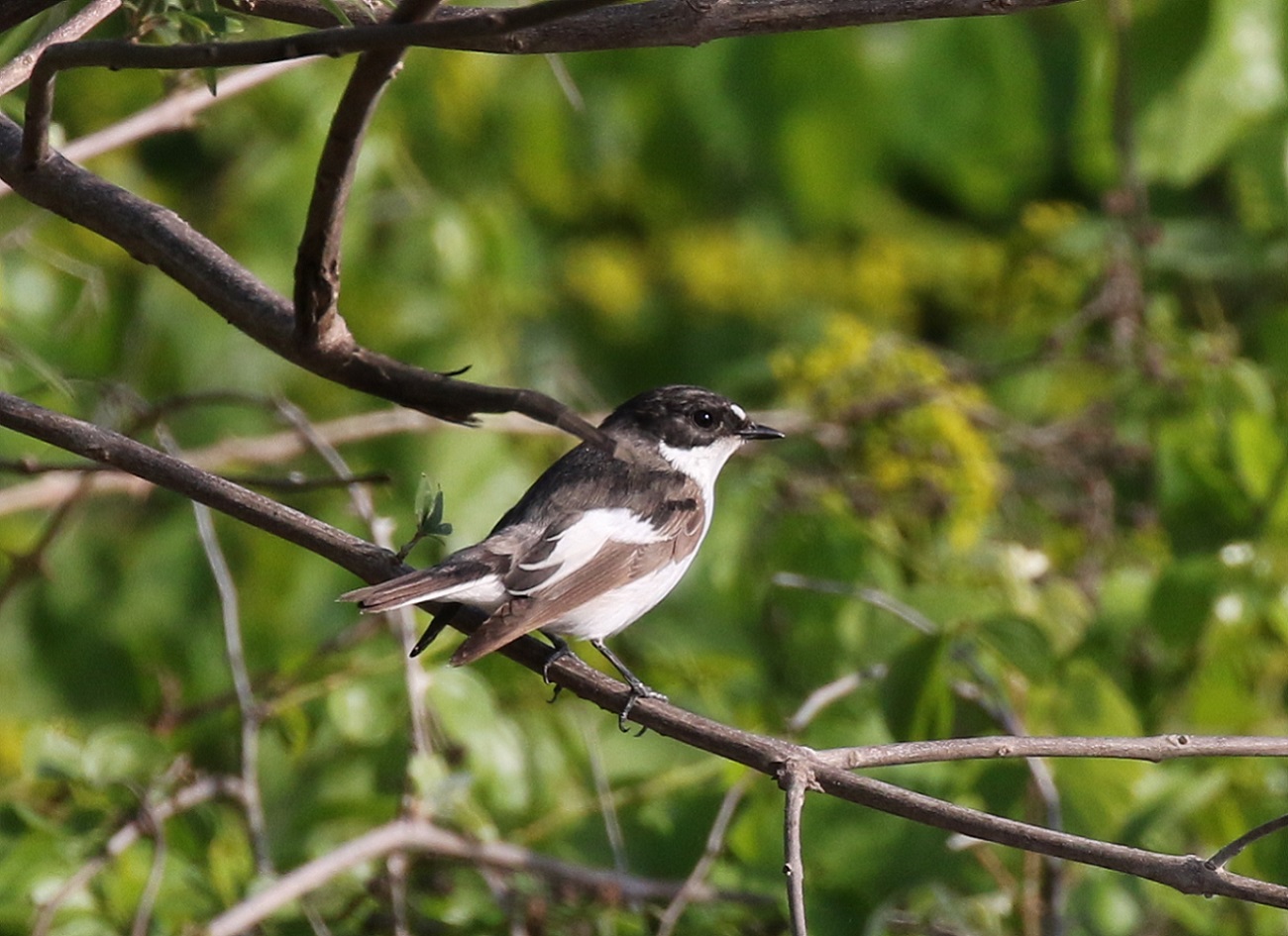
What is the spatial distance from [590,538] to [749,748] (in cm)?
122

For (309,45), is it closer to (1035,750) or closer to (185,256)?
(185,256)

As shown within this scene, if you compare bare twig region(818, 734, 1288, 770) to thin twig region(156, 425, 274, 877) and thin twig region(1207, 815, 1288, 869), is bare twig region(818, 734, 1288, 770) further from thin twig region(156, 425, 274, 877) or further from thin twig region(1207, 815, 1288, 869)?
thin twig region(156, 425, 274, 877)

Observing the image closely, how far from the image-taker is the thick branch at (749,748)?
1.92 metres

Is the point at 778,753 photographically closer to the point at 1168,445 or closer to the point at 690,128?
the point at 1168,445

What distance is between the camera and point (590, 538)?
3219 millimetres

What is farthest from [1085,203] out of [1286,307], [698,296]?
[1286,307]

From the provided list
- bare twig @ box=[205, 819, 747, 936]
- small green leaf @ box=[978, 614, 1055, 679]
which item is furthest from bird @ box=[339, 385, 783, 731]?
small green leaf @ box=[978, 614, 1055, 679]

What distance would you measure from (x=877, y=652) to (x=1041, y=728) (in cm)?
42

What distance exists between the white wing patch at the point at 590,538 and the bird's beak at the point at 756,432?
19.3 inches

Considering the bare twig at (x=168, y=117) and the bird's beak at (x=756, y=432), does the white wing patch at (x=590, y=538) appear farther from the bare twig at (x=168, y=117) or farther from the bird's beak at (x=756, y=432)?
the bare twig at (x=168, y=117)

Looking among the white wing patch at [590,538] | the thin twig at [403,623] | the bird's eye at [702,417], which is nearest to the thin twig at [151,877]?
the thin twig at [403,623]

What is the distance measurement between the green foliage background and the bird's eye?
461 millimetres

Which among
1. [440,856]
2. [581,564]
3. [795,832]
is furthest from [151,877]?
[795,832]

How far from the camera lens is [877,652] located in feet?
12.5
